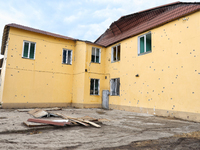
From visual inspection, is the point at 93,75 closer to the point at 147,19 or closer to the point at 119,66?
the point at 119,66

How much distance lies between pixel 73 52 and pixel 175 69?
28.4ft

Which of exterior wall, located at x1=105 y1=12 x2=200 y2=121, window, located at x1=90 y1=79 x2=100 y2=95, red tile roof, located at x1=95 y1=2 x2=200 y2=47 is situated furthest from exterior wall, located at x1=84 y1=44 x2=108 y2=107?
exterior wall, located at x1=105 y1=12 x2=200 y2=121

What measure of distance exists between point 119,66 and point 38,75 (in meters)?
6.24

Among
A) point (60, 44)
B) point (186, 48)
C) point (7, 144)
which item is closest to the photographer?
point (7, 144)

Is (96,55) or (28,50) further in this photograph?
(96,55)

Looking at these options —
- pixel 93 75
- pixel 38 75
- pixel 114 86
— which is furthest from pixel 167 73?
pixel 38 75

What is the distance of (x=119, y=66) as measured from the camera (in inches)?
459

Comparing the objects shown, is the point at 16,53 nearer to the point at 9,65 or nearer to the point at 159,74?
the point at 9,65

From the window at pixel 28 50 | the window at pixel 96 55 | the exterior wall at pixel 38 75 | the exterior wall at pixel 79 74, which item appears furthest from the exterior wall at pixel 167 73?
the window at pixel 28 50

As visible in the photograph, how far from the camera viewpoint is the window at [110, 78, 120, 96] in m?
11.7

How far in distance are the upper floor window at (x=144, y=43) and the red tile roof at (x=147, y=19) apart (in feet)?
1.32

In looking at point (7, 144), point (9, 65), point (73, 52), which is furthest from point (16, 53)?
point (7, 144)

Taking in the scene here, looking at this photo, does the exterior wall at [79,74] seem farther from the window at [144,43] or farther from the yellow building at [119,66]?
the window at [144,43]

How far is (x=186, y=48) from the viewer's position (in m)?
7.38
